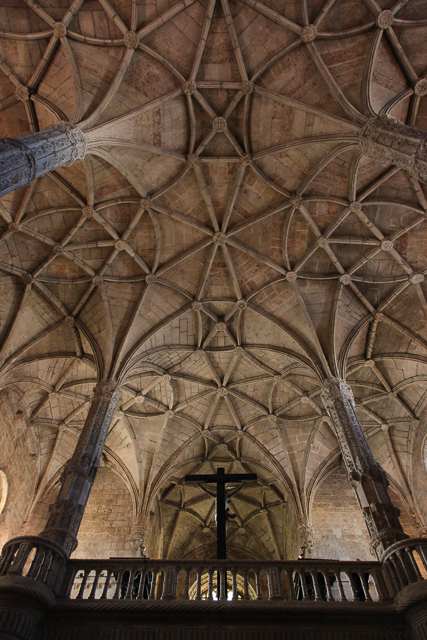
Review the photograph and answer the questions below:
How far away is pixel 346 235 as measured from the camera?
15641mm

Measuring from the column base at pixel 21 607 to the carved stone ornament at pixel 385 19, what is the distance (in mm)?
15798

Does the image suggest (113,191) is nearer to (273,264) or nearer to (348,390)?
(273,264)

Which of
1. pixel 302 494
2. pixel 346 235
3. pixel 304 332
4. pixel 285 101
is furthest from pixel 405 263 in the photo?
pixel 302 494

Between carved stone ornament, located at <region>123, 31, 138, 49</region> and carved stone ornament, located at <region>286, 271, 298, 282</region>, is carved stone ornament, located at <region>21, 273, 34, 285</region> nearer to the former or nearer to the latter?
carved stone ornament, located at <region>123, 31, 138, 49</region>

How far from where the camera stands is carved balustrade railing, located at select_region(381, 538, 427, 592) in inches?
314

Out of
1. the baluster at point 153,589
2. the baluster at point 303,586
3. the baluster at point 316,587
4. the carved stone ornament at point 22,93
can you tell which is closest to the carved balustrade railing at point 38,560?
the baluster at point 153,589

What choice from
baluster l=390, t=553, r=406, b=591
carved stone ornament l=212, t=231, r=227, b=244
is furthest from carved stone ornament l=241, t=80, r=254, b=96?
baluster l=390, t=553, r=406, b=591

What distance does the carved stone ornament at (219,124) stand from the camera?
1412cm

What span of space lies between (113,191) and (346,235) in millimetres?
8742

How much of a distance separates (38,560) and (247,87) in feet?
45.9

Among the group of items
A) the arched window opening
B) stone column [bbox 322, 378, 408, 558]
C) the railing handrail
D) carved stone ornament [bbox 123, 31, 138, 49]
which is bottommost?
the railing handrail

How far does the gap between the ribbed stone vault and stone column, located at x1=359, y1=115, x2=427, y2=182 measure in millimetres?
1049

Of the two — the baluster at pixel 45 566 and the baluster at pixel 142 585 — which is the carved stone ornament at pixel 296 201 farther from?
the baluster at pixel 45 566

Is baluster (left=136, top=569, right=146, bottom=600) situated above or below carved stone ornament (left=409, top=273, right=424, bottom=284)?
below
